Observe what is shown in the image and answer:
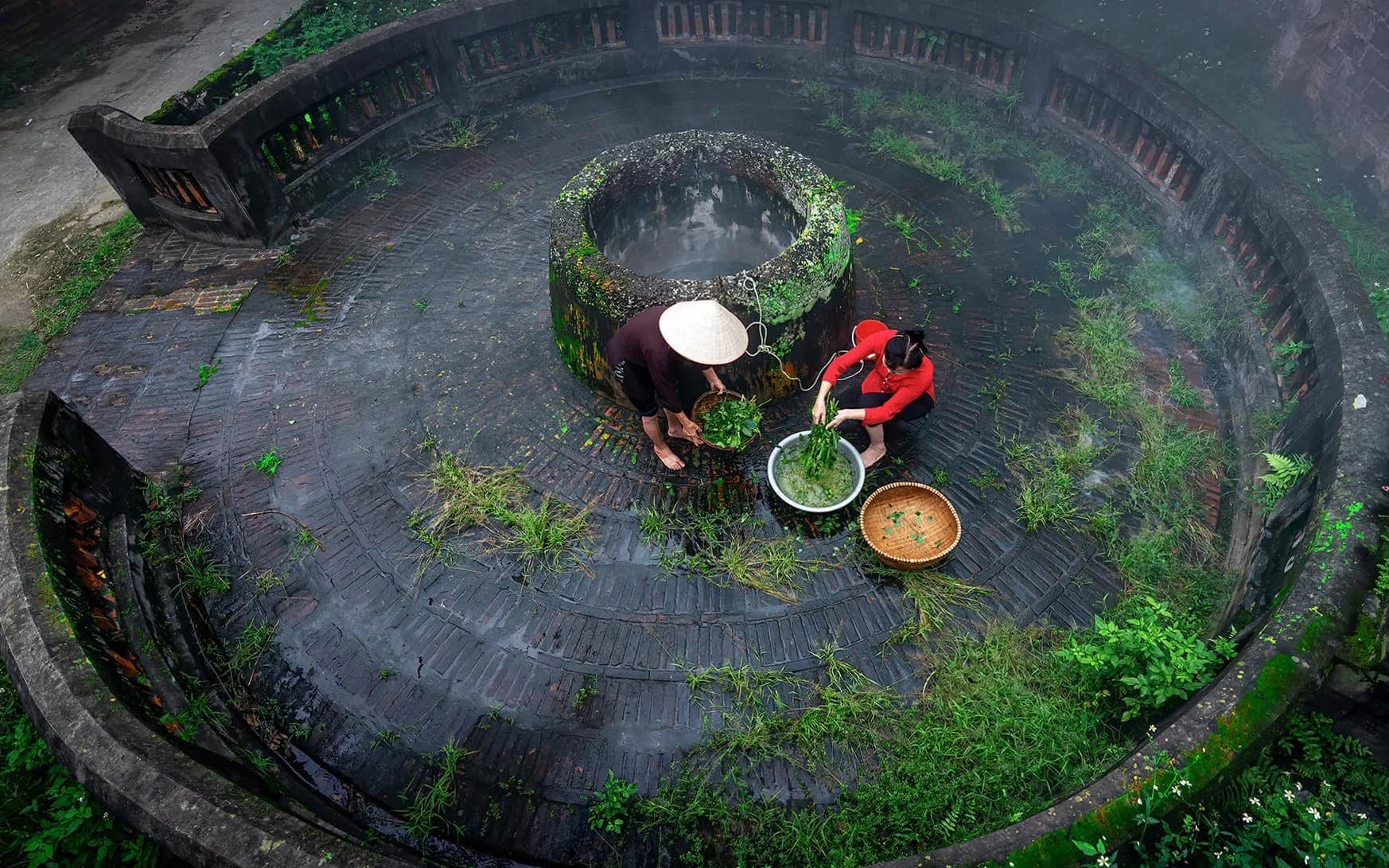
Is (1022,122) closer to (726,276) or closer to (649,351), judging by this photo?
(726,276)

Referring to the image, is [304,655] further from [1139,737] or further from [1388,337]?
[1388,337]

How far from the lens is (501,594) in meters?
5.62

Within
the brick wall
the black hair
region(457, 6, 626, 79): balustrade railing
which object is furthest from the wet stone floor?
the brick wall

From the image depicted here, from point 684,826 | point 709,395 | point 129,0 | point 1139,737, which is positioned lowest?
point 684,826

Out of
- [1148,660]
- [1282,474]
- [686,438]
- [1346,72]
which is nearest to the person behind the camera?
[1148,660]

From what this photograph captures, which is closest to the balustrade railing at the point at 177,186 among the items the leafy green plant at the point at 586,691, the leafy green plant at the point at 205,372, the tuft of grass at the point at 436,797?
the leafy green plant at the point at 205,372

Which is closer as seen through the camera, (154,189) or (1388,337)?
(1388,337)

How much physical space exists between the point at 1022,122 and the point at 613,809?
30.0 feet

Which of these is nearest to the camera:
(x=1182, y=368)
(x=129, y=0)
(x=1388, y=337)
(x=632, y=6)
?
(x=1388, y=337)

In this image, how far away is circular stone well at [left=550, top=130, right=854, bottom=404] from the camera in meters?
6.04

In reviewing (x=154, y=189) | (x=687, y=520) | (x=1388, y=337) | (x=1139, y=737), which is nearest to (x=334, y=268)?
(x=154, y=189)

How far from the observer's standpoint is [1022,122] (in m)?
9.16

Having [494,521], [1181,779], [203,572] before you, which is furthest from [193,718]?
[1181,779]

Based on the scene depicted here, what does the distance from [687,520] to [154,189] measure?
24.3 feet
